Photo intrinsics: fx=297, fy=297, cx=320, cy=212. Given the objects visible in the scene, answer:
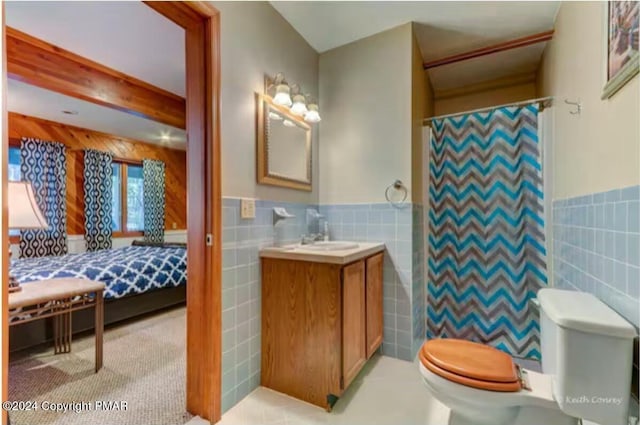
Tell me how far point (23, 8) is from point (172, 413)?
268 centimetres

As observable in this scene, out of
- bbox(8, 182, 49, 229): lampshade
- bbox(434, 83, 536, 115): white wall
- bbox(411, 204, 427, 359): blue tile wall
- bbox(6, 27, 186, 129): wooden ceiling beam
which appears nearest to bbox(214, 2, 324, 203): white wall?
bbox(8, 182, 49, 229): lampshade

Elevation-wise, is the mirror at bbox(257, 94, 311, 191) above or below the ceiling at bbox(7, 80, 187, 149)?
below

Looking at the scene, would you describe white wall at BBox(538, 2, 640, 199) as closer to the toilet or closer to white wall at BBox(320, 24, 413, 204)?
the toilet

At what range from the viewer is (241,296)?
1684mm

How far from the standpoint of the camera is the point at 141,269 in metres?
2.96

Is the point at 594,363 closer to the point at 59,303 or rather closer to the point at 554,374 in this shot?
the point at 554,374

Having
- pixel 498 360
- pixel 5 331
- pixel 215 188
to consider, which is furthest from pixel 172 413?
pixel 498 360

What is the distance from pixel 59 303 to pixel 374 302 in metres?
2.13

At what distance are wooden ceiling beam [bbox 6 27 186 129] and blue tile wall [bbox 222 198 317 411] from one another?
2.17 metres

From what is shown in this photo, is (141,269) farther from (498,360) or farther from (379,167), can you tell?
(498,360)

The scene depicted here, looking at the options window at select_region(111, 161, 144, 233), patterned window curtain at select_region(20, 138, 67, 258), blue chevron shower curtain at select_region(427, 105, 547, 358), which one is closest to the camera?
blue chevron shower curtain at select_region(427, 105, 547, 358)

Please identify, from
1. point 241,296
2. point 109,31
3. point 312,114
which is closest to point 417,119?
point 312,114

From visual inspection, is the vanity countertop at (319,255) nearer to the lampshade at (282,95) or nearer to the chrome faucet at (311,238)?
the chrome faucet at (311,238)

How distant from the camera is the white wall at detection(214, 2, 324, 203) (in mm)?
1617
